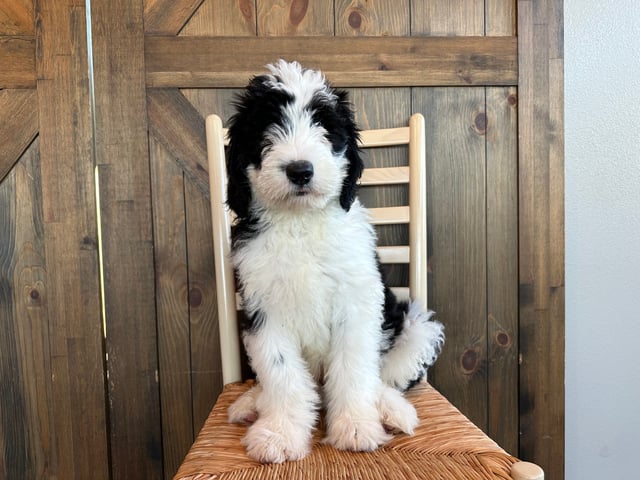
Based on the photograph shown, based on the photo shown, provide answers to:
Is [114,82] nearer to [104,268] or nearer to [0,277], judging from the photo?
[104,268]

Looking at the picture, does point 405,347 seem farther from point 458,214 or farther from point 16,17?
point 16,17

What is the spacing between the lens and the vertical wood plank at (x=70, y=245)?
1.37m

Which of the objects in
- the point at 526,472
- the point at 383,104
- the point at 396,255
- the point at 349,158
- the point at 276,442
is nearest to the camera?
the point at 526,472

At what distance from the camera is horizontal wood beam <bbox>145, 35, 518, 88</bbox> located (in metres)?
1.38

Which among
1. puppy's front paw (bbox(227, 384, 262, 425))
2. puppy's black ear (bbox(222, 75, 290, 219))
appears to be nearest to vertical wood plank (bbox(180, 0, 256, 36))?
puppy's black ear (bbox(222, 75, 290, 219))

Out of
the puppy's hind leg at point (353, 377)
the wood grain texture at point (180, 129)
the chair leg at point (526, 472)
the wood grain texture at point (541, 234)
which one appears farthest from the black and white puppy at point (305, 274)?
the wood grain texture at point (541, 234)

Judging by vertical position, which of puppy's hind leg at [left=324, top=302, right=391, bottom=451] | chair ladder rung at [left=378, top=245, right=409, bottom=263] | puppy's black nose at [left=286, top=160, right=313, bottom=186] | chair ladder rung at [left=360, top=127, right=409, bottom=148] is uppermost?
chair ladder rung at [left=360, top=127, right=409, bottom=148]

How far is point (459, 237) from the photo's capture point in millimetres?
1486

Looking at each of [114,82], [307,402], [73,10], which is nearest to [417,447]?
[307,402]

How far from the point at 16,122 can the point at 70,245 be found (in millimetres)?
398

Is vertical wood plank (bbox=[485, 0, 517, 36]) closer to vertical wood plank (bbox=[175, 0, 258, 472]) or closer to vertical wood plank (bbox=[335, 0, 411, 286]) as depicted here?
vertical wood plank (bbox=[335, 0, 411, 286])

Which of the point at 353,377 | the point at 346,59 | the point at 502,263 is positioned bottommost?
the point at 353,377

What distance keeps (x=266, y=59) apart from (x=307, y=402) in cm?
99

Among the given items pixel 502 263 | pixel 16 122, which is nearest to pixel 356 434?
pixel 502 263
